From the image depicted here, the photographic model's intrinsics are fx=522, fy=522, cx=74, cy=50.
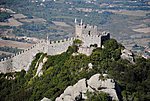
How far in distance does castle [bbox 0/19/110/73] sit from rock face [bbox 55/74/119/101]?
12.0 m

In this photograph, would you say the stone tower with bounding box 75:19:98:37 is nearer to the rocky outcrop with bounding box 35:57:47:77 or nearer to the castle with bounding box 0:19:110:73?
the castle with bounding box 0:19:110:73

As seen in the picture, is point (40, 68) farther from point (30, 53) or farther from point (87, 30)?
point (87, 30)

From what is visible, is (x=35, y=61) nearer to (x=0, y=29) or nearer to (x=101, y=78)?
(x=101, y=78)

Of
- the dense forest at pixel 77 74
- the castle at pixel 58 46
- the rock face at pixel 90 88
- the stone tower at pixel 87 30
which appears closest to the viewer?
the rock face at pixel 90 88

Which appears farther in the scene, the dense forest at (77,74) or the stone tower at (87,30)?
the stone tower at (87,30)

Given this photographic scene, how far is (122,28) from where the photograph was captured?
197m

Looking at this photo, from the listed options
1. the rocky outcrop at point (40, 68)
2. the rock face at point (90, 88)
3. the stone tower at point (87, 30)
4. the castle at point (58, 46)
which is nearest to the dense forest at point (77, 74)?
the rocky outcrop at point (40, 68)

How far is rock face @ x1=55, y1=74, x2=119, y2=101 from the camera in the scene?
38312 millimetres

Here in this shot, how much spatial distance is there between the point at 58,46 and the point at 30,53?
6.45 metres

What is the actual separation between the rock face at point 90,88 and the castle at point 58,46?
1199cm

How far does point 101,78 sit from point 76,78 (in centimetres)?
678

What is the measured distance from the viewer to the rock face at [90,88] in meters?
38.3

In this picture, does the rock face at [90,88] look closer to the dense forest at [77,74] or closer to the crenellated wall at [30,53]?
the dense forest at [77,74]

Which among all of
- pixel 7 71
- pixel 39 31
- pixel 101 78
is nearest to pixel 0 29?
pixel 39 31
